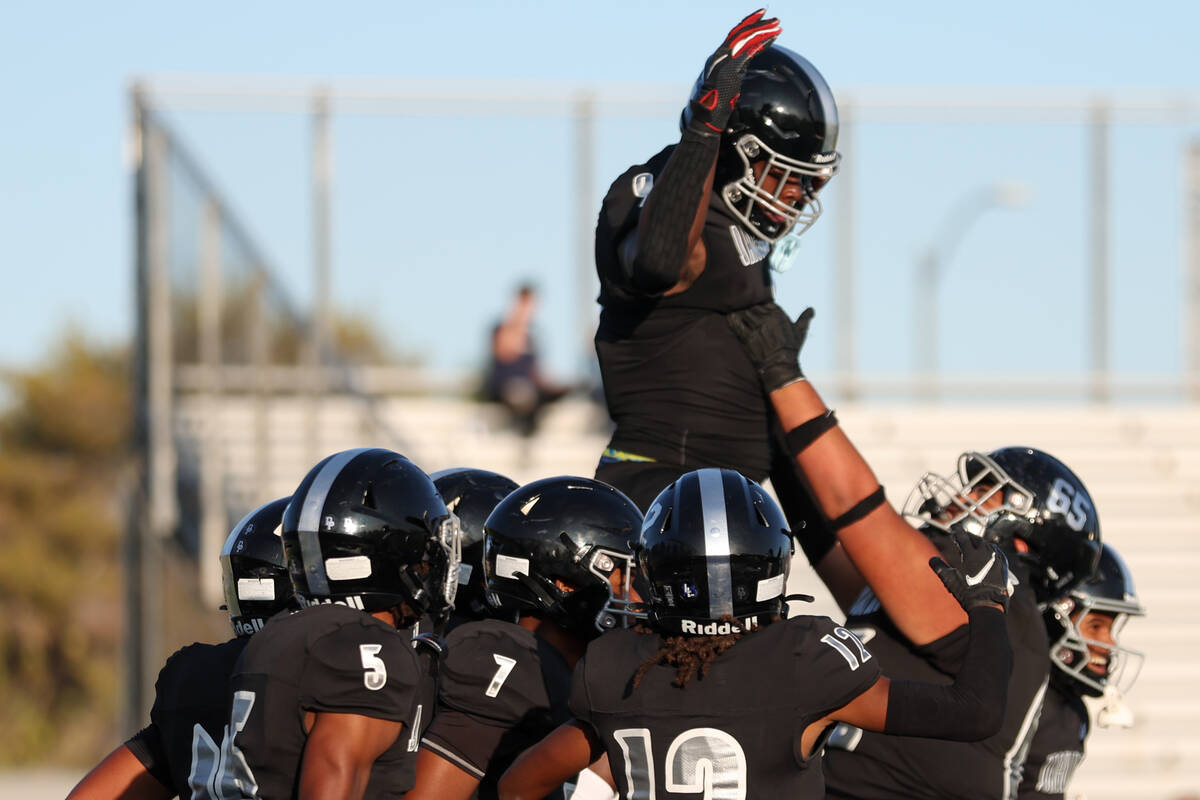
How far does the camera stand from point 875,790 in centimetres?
388

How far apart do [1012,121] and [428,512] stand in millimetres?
10192

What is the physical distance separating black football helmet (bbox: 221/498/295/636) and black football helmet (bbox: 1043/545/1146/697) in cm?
190

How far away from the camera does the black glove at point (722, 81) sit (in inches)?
140

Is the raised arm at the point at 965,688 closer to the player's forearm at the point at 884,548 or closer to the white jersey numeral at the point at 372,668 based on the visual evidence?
the player's forearm at the point at 884,548

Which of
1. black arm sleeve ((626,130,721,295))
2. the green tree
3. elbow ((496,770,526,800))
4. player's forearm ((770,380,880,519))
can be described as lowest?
the green tree

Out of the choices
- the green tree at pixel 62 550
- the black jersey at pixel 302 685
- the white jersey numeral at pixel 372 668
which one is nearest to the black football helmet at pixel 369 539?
the black jersey at pixel 302 685

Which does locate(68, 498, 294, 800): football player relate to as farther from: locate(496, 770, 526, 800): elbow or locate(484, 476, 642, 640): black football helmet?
locate(496, 770, 526, 800): elbow

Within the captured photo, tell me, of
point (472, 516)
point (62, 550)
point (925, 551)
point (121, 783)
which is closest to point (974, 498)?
point (925, 551)

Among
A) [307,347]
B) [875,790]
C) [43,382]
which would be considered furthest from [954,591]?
[43,382]

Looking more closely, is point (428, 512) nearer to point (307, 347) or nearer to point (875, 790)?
point (875, 790)

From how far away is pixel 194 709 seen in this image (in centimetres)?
343

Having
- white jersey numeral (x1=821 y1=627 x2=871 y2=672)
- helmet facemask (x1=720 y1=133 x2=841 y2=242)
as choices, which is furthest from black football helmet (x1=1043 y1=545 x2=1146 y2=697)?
white jersey numeral (x1=821 y1=627 x2=871 y2=672)

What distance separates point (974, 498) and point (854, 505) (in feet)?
1.84

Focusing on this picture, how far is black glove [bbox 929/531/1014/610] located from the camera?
135 inches
